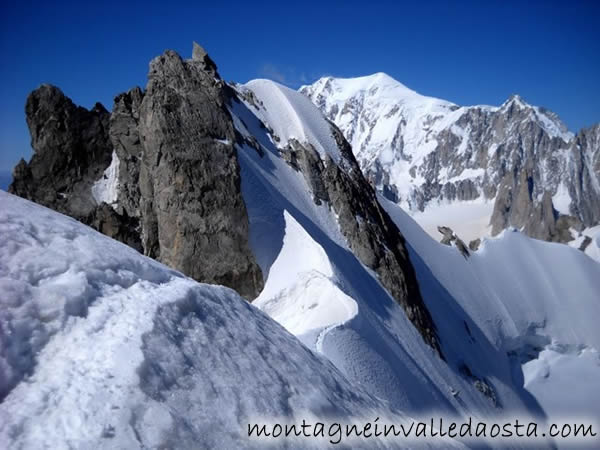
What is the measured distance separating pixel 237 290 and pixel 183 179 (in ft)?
18.5

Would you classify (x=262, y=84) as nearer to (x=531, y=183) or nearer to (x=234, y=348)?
(x=234, y=348)

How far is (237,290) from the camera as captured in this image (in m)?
18.9

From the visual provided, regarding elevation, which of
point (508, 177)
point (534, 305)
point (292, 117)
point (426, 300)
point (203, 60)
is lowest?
point (426, 300)

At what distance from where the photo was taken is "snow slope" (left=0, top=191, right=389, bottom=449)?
3812 millimetres

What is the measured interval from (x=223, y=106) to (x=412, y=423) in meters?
19.6

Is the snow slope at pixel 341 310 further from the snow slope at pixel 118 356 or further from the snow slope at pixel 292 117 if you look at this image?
the snow slope at pixel 118 356

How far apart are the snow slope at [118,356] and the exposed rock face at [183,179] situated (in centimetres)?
1353

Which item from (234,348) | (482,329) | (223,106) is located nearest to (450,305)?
(482,329)

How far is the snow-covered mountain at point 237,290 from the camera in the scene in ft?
13.8

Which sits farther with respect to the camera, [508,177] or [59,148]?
[508,177]

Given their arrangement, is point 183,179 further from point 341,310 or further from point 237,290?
point 341,310

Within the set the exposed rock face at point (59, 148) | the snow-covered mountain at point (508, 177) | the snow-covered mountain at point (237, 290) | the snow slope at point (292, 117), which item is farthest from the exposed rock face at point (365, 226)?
the snow-covered mountain at point (508, 177)

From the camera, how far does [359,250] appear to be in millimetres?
24000

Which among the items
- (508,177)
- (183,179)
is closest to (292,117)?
(183,179)
